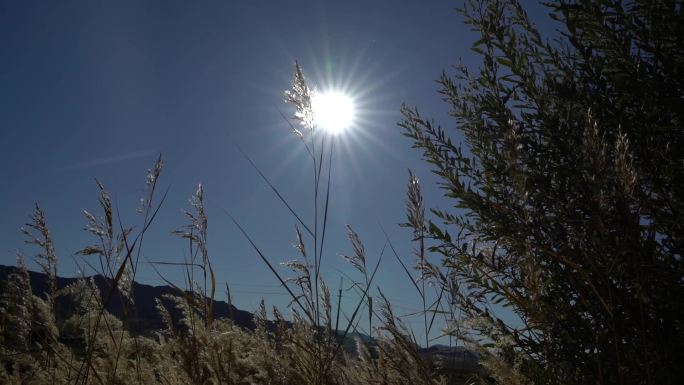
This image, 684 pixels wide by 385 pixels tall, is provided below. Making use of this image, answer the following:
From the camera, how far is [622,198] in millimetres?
Result: 1054

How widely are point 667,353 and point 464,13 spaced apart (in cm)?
188

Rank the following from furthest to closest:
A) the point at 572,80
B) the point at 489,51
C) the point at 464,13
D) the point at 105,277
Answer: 1. the point at 105,277
2. the point at 464,13
3. the point at 489,51
4. the point at 572,80

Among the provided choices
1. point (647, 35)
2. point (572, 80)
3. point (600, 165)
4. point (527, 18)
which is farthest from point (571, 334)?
point (527, 18)

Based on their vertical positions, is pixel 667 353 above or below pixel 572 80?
below

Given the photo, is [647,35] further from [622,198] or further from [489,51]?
[622,198]

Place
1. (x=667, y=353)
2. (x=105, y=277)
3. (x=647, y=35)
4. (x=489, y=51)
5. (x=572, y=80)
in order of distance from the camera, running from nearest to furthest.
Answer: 1. (x=667, y=353)
2. (x=647, y=35)
3. (x=572, y=80)
4. (x=489, y=51)
5. (x=105, y=277)

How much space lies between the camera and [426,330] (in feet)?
8.01

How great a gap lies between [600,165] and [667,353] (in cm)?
105

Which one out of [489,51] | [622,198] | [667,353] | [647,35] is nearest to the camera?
[622,198]

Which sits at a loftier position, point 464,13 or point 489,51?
point 464,13

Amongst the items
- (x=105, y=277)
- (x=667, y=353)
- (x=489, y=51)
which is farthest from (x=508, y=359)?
(x=105, y=277)

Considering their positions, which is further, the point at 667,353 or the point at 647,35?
the point at 647,35

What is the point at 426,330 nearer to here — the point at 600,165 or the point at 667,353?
the point at 667,353

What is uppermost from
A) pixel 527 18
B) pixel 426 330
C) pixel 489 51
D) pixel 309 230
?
pixel 527 18
